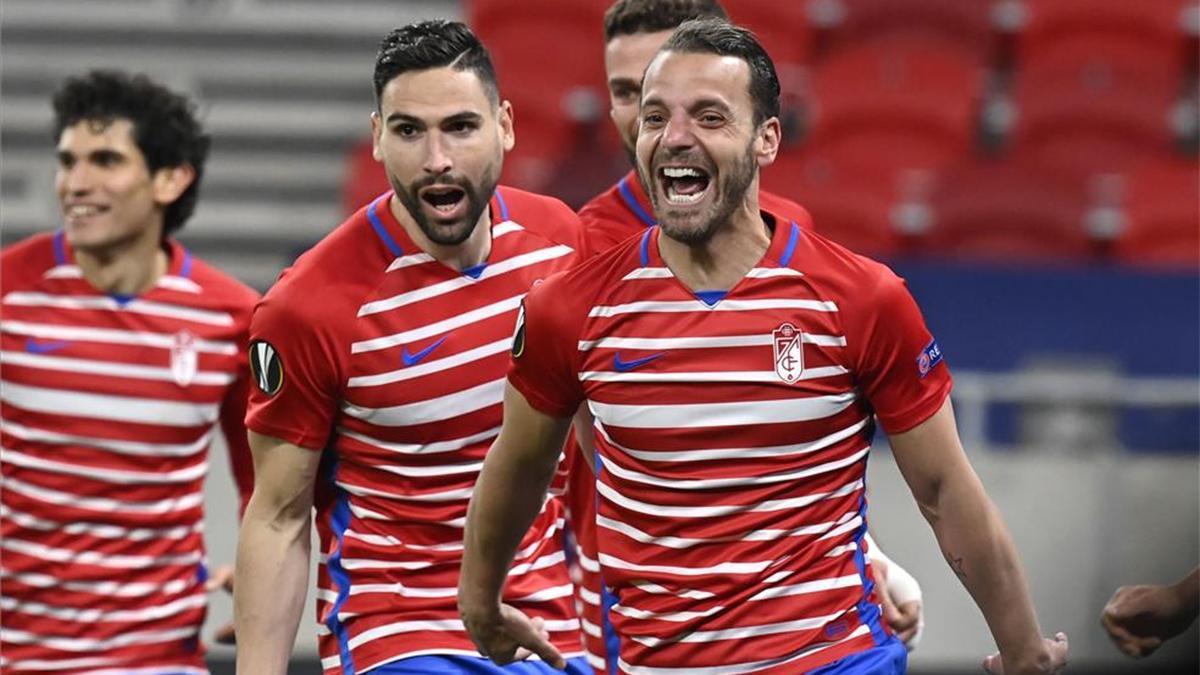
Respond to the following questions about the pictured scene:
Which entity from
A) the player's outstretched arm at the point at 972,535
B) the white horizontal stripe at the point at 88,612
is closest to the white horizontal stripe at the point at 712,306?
the player's outstretched arm at the point at 972,535

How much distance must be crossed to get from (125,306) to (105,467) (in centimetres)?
41

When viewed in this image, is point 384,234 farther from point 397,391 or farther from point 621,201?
point 621,201

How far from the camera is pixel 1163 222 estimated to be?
8.61 m

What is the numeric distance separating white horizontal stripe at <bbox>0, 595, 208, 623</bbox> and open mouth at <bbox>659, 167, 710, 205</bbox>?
2.03 m

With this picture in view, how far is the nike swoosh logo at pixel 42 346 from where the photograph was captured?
15.9 feet

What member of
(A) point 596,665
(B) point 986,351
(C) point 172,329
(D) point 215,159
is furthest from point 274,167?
(A) point 596,665

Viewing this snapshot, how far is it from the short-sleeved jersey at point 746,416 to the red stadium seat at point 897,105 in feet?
20.2

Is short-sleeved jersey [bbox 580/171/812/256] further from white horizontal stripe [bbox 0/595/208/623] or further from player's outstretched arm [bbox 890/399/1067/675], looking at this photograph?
white horizontal stripe [bbox 0/595/208/623]

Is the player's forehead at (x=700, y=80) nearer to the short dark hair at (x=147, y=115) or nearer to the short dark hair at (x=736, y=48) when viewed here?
the short dark hair at (x=736, y=48)

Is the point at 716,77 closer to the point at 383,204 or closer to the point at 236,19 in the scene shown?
the point at 383,204

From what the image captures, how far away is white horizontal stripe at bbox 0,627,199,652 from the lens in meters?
4.77

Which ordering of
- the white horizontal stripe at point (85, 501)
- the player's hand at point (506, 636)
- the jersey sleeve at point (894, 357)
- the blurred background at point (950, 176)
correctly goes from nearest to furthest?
1. the jersey sleeve at point (894, 357)
2. the player's hand at point (506, 636)
3. the white horizontal stripe at point (85, 501)
4. the blurred background at point (950, 176)

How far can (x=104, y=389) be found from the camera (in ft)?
15.9

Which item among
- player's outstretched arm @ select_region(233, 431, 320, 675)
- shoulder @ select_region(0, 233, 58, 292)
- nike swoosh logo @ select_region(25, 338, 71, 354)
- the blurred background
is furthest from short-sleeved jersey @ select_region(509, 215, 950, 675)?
the blurred background
